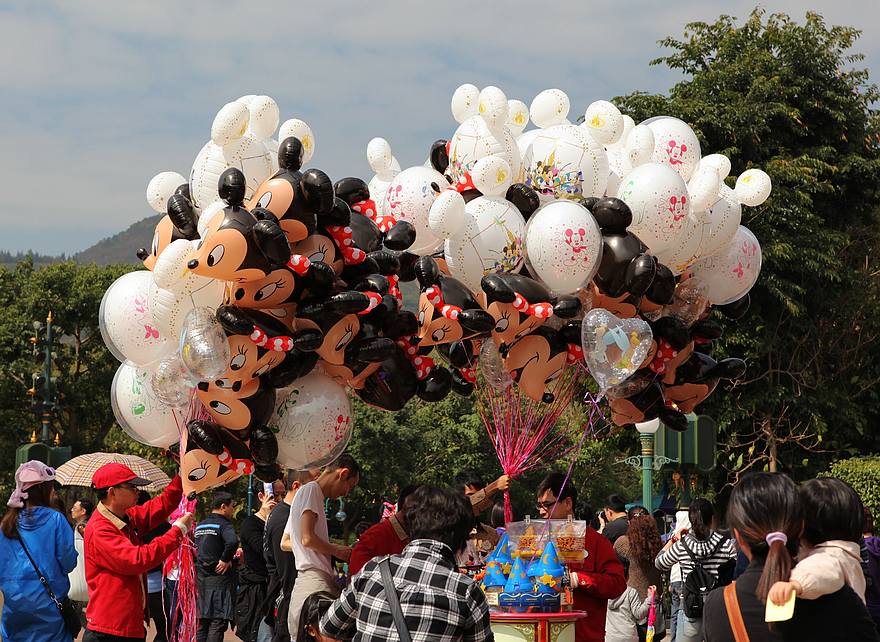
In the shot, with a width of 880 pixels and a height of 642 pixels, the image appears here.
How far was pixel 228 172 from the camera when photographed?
6418mm

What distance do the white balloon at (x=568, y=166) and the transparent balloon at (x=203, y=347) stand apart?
2428 mm

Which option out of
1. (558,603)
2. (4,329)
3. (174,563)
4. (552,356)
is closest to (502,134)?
Answer: (552,356)

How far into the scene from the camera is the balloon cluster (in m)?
6.47

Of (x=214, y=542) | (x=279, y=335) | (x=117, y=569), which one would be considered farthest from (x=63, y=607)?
(x=214, y=542)

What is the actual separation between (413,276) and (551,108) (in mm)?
1528

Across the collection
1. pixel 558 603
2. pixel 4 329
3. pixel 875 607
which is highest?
pixel 558 603

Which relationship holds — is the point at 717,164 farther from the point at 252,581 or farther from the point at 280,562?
the point at 252,581

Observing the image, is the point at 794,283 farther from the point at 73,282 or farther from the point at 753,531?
the point at 73,282

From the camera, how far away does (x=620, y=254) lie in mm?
7207

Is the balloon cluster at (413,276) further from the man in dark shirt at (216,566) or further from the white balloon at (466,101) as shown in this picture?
the man in dark shirt at (216,566)

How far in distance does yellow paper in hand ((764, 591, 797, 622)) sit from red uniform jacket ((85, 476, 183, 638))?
3798mm

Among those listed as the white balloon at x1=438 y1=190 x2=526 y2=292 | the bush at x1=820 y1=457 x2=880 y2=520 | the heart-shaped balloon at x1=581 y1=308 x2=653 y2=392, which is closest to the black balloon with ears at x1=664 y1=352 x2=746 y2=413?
the heart-shaped balloon at x1=581 y1=308 x2=653 y2=392

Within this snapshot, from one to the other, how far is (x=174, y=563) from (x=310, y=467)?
118 centimetres

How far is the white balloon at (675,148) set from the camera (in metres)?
7.86
